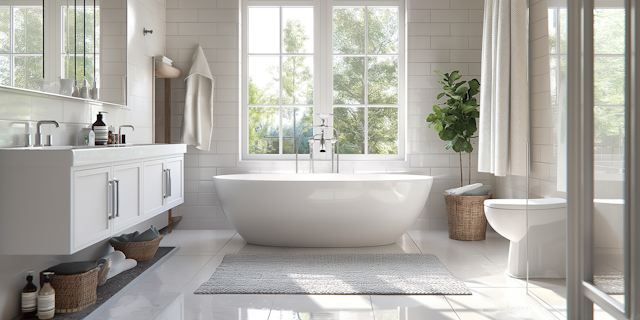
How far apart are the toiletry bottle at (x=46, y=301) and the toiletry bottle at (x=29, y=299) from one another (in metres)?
0.06

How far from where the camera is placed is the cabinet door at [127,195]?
2.70m

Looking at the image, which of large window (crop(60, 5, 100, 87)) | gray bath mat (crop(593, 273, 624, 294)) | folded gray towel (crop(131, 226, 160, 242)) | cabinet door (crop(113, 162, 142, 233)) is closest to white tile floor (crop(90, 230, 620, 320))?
folded gray towel (crop(131, 226, 160, 242))

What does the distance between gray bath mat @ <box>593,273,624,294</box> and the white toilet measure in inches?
10.9

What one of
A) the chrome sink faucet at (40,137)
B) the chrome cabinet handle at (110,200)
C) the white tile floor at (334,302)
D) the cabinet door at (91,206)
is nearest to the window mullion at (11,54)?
the chrome sink faucet at (40,137)

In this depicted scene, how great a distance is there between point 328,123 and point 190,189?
159cm

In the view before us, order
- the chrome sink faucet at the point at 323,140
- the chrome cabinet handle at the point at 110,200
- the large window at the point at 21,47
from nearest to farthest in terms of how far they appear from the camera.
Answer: the large window at the point at 21,47
the chrome cabinet handle at the point at 110,200
the chrome sink faucet at the point at 323,140

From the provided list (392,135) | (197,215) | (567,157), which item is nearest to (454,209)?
(392,135)

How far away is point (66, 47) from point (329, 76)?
2.72 meters

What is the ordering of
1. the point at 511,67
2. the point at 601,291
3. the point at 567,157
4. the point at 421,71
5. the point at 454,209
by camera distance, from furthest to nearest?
the point at 421,71 < the point at 454,209 < the point at 511,67 < the point at 567,157 < the point at 601,291

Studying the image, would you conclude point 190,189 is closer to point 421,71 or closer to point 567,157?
point 421,71

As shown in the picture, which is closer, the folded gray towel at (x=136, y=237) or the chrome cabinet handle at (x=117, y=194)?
the chrome cabinet handle at (x=117, y=194)

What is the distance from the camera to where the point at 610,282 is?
1.96m

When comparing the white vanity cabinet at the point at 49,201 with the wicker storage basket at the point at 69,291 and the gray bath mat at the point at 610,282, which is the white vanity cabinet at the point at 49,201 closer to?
the wicker storage basket at the point at 69,291

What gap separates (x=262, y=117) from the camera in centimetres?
511
